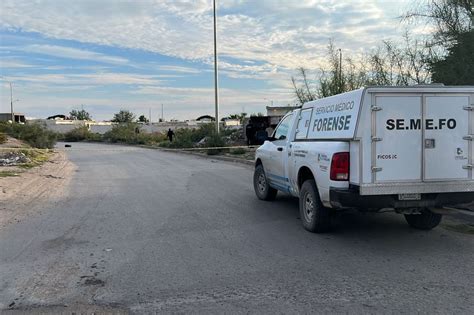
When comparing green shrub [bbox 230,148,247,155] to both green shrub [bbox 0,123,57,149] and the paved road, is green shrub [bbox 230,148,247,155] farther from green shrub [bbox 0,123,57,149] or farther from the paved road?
green shrub [bbox 0,123,57,149]

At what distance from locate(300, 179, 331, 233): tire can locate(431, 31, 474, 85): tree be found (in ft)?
21.9

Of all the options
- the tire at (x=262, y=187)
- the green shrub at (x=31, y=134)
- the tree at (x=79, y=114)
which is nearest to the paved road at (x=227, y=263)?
the tire at (x=262, y=187)

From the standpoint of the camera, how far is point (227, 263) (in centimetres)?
601

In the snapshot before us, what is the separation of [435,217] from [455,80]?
613cm

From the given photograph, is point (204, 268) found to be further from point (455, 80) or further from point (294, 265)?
point (455, 80)

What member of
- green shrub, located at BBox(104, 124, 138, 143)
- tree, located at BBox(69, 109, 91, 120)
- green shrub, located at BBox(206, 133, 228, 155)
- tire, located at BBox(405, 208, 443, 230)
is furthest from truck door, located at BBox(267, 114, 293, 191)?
tree, located at BBox(69, 109, 91, 120)

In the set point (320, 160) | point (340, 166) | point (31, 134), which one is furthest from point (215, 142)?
point (340, 166)

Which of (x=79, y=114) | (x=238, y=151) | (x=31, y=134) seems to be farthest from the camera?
(x=79, y=114)

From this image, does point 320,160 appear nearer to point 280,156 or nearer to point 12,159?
point 280,156

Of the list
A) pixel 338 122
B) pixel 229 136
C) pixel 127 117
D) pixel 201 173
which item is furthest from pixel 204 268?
pixel 127 117

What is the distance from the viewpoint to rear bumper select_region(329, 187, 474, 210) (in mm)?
6551

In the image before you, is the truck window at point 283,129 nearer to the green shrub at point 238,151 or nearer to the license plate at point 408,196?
the license plate at point 408,196

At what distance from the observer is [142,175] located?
1741 centimetres

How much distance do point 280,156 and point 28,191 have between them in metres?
7.38
